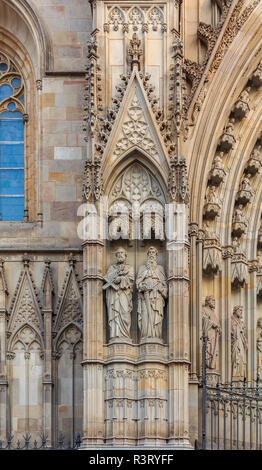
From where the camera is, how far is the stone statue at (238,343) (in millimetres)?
35281

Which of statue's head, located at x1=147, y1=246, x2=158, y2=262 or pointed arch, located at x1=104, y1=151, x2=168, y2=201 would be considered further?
pointed arch, located at x1=104, y1=151, x2=168, y2=201

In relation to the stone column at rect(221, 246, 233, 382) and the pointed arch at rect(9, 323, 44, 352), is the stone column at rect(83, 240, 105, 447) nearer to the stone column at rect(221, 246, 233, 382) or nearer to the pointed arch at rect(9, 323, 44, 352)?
the pointed arch at rect(9, 323, 44, 352)

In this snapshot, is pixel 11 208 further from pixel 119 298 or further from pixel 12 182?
pixel 119 298

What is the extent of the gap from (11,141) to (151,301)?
13.6 feet

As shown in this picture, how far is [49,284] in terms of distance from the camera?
3497cm

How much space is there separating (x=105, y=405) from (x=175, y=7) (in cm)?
600

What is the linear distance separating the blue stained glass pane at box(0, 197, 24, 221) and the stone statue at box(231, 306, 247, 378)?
356 cm

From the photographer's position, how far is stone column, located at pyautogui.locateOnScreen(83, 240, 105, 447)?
3344 cm

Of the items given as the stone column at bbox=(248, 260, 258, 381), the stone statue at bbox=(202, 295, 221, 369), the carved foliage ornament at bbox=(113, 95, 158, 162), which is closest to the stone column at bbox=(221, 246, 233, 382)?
the stone statue at bbox=(202, 295, 221, 369)

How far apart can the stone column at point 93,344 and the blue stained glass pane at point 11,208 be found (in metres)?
2.31

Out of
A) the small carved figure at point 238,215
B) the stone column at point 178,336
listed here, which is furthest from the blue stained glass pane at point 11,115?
the stone column at point 178,336

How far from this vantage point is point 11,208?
36.2 meters

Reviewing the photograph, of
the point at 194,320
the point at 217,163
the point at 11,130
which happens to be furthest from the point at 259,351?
the point at 11,130
